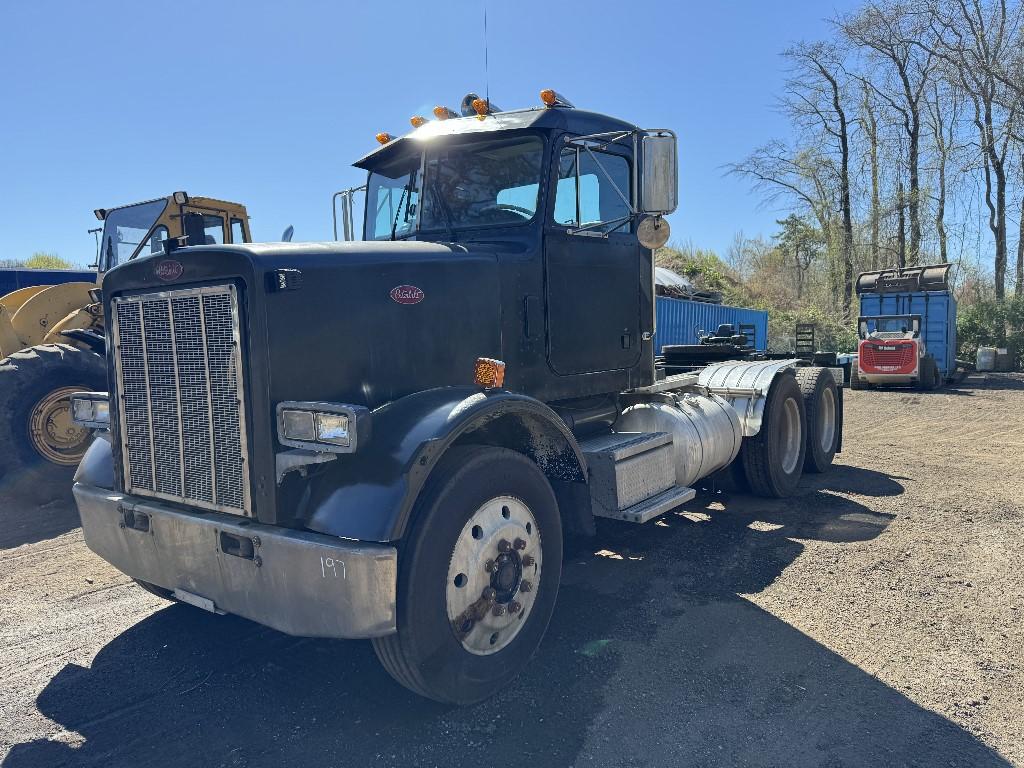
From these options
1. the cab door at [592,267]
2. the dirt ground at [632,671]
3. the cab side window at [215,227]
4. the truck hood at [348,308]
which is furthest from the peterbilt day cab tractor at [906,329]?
the truck hood at [348,308]

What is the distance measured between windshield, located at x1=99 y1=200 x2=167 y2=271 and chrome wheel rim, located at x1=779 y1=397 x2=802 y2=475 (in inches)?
290

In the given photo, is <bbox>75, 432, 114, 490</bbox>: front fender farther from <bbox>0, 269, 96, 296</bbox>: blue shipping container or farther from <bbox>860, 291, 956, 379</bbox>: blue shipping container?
<bbox>860, 291, 956, 379</bbox>: blue shipping container

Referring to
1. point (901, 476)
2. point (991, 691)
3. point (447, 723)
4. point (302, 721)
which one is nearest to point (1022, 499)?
point (901, 476)

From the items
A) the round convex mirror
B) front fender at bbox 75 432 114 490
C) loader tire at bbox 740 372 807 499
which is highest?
the round convex mirror

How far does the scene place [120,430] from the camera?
3.58 metres

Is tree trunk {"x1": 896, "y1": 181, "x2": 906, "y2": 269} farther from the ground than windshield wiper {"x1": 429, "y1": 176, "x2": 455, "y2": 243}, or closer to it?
farther from the ground

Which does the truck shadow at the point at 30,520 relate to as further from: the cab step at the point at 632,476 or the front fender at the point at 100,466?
the cab step at the point at 632,476

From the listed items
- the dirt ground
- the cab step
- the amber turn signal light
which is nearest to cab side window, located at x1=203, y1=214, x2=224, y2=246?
the dirt ground

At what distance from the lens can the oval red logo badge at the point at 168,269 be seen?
3217 millimetres

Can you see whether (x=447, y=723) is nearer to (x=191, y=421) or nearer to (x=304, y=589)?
(x=304, y=589)

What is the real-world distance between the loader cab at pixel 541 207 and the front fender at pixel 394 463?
0.87 meters

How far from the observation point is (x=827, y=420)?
8250 millimetres

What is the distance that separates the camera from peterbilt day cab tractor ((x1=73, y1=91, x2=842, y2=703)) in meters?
2.93

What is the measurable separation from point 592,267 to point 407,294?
1622 millimetres
